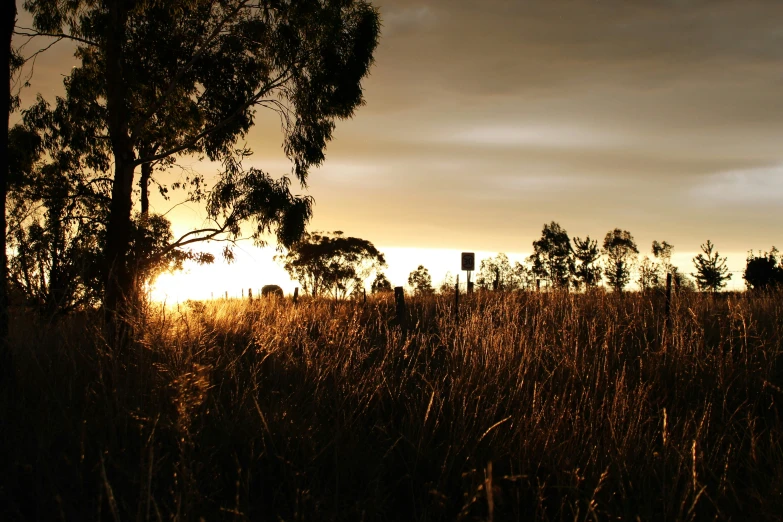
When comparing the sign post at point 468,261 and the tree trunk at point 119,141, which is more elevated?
the tree trunk at point 119,141

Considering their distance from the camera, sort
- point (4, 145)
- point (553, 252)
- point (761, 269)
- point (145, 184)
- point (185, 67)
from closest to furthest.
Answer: point (4, 145), point (185, 67), point (145, 184), point (761, 269), point (553, 252)

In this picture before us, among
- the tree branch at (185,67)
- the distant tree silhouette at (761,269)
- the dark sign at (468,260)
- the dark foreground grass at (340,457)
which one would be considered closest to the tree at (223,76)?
the tree branch at (185,67)

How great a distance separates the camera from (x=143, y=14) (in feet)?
40.6

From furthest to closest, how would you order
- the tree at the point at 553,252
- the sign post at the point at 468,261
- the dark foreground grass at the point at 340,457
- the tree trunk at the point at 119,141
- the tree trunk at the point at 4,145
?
the tree at the point at 553,252, the sign post at the point at 468,261, the tree trunk at the point at 119,141, the tree trunk at the point at 4,145, the dark foreground grass at the point at 340,457

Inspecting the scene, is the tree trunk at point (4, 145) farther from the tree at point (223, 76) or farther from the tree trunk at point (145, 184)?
the tree trunk at point (145, 184)

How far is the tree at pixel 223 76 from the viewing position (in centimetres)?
1257

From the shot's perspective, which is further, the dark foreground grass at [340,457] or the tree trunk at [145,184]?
the tree trunk at [145,184]

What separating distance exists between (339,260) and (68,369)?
3672 cm

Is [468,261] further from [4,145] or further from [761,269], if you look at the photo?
[761,269]

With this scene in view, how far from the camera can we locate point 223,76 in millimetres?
13719

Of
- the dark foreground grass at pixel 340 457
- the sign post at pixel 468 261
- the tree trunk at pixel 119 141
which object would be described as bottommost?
the dark foreground grass at pixel 340 457

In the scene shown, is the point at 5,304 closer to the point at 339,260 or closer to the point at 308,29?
the point at 308,29

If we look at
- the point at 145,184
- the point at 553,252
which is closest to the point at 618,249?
the point at 553,252

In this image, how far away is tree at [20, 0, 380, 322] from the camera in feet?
41.2
